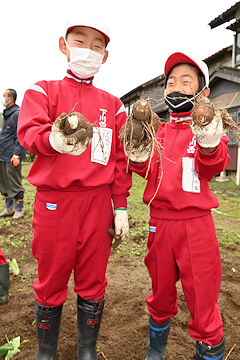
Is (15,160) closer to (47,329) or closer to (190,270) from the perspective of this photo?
(47,329)

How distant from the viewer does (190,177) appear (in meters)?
1.79

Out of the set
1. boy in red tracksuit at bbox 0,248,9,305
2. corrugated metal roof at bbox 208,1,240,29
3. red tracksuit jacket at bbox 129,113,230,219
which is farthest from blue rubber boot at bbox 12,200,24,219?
corrugated metal roof at bbox 208,1,240,29

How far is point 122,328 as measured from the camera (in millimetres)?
2404

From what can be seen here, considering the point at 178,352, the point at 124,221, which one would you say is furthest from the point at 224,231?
the point at 124,221

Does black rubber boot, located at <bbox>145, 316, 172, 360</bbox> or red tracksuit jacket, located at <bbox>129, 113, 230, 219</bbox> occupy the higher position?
red tracksuit jacket, located at <bbox>129, 113, 230, 219</bbox>

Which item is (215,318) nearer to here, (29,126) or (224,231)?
(29,126)

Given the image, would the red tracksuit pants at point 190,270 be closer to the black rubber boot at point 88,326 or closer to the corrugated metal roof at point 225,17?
the black rubber boot at point 88,326

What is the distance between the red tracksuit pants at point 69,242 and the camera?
1799mm

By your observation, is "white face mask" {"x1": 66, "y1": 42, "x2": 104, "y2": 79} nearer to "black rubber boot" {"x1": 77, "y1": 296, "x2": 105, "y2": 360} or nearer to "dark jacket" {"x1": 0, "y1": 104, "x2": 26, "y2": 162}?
"black rubber boot" {"x1": 77, "y1": 296, "x2": 105, "y2": 360}

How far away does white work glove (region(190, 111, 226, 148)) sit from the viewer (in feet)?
4.49

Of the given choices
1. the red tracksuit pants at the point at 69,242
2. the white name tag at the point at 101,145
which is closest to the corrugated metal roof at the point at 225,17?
the white name tag at the point at 101,145

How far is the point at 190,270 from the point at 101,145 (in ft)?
3.34

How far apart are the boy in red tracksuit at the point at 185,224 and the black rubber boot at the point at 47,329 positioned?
70cm

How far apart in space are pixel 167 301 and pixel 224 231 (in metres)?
3.61
